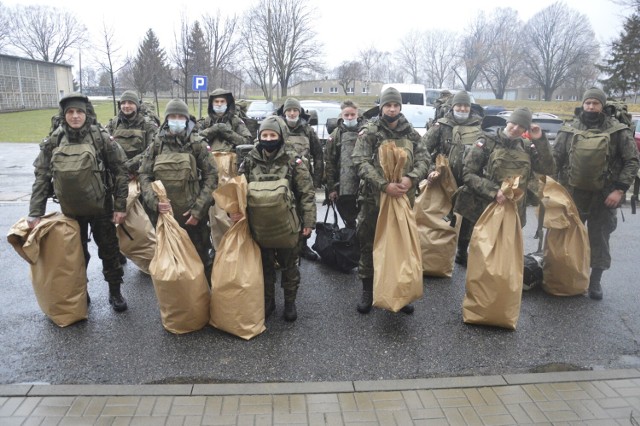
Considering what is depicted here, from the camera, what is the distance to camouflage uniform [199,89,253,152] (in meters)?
5.73

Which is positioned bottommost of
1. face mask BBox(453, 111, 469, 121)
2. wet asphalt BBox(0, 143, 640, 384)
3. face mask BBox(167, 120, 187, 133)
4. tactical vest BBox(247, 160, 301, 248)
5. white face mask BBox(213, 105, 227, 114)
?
wet asphalt BBox(0, 143, 640, 384)

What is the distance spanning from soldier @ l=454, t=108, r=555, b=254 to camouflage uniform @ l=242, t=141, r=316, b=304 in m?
1.51

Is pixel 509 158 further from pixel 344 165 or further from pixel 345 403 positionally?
pixel 345 403

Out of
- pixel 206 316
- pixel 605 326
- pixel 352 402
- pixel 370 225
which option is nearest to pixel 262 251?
pixel 206 316

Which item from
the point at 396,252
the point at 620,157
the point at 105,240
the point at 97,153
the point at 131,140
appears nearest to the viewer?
the point at 396,252

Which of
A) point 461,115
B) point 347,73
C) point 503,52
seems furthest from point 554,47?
point 461,115

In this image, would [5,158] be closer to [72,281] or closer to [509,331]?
[72,281]

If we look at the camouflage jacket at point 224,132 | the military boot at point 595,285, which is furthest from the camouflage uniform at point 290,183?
the military boot at point 595,285

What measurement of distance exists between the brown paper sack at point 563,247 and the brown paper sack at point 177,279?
3.14m

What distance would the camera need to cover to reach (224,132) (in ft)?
18.8

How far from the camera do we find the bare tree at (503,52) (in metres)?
60.0

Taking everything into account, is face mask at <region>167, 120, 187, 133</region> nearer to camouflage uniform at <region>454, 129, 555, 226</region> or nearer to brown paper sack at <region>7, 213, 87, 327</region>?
brown paper sack at <region>7, 213, 87, 327</region>

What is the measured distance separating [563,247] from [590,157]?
2.82 feet

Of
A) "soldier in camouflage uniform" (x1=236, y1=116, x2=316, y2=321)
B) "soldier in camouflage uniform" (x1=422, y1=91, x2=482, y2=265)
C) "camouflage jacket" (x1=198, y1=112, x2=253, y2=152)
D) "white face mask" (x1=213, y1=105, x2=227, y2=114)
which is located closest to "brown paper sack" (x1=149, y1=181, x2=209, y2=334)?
"soldier in camouflage uniform" (x1=236, y1=116, x2=316, y2=321)
